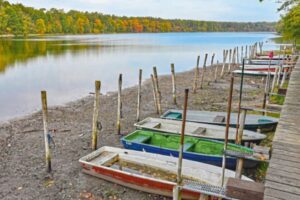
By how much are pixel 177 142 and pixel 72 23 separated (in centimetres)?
11845

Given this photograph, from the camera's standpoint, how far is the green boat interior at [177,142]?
31.6 feet

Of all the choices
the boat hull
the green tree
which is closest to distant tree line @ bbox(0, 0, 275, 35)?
the green tree

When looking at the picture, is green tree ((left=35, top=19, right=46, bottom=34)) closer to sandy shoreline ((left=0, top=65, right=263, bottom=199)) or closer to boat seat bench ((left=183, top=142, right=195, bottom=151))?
sandy shoreline ((left=0, top=65, right=263, bottom=199))

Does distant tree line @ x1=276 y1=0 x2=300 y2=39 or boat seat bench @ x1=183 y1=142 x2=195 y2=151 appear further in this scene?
distant tree line @ x1=276 y1=0 x2=300 y2=39

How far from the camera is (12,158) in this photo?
10.5 meters

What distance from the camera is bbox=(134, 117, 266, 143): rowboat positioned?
10.3m

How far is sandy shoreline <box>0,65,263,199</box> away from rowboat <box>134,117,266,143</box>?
1.51 metres

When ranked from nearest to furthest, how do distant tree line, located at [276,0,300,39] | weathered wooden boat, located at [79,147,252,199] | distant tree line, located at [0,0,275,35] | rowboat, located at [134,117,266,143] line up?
weathered wooden boat, located at [79,147,252,199], rowboat, located at [134,117,266,143], distant tree line, located at [276,0,300,39], distant tree line, located at [0,0,275,35]

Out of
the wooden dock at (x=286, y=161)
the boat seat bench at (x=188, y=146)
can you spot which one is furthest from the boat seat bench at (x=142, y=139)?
the wooden dock at (x=286, y=161)

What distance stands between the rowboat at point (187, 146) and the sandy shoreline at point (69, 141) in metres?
1.56

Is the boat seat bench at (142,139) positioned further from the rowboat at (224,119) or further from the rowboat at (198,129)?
the rowboat at (224,119)

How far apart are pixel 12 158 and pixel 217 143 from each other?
7.18m

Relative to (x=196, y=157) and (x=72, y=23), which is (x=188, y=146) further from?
(x=72, y=23)

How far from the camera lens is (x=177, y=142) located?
1028cm
